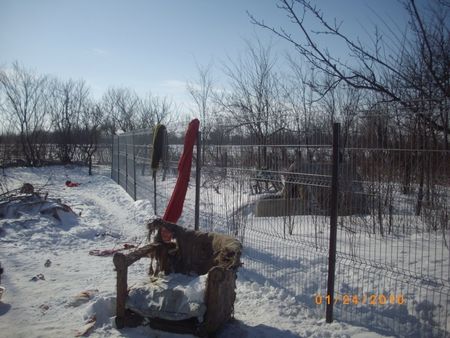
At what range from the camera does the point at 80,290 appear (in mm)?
4473

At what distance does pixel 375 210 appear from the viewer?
12.0 ft

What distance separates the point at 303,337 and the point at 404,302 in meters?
1.10

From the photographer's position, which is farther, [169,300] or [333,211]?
[333,211]

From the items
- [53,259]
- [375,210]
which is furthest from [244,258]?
[53,259]

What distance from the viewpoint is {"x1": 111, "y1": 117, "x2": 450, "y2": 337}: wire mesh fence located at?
323 centimetres

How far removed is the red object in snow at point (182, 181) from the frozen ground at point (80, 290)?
89cm

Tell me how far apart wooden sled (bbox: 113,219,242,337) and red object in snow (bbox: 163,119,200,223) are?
4.29 feet

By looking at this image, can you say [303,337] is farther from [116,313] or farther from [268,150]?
[268,150]

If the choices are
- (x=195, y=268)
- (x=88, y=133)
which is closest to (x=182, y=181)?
(x=195, y=268)

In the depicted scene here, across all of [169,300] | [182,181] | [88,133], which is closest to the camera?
[169,300]

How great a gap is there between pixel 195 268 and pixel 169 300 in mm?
814

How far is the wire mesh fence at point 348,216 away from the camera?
127 inches
